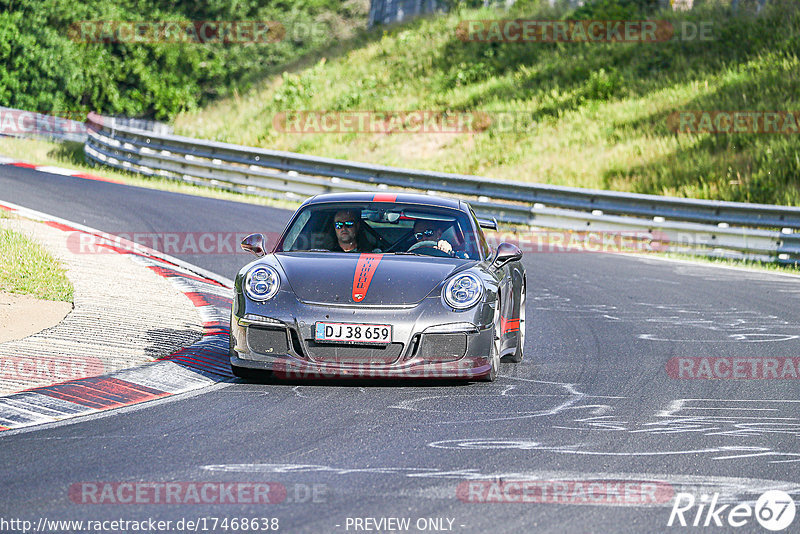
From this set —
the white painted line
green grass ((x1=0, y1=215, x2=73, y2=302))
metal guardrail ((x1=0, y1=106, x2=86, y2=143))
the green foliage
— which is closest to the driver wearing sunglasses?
green grass ((x1=0, y1=215, x2=73, y2=302))

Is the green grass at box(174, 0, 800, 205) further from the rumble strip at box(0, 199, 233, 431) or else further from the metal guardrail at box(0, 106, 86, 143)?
the rumble strip at box(0, 199, 233, 431)

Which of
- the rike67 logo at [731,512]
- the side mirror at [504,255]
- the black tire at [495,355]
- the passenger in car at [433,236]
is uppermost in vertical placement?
the passenger in car at [433,236]

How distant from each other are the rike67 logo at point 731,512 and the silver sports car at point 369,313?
2.56 m

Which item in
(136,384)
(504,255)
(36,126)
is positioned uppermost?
(36,126)

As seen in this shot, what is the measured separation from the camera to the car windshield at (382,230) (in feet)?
27.3

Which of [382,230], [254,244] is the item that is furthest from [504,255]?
[254,244]

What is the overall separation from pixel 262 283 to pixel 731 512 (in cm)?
377

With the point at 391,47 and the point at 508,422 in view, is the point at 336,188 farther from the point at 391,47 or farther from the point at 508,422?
the point at 391,47

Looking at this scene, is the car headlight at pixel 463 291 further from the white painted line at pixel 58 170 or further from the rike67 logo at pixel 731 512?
the white painted line at pixel 58 170

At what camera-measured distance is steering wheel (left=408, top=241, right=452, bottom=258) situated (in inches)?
325

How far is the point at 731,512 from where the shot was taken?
466 centimetres

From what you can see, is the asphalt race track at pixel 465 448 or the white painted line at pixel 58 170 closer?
the asphalt race track at pixel 465 448

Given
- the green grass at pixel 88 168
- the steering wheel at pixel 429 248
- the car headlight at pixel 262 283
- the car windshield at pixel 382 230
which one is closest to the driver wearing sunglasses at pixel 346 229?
the car windshield at pixel 382 230

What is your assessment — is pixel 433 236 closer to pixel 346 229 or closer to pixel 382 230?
pixel 382 230
